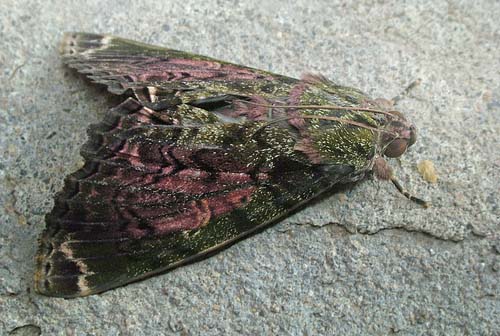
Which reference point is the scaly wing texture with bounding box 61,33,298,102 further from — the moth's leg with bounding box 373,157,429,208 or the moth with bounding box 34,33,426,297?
the moth's leg with bounding box 373,157,429,208

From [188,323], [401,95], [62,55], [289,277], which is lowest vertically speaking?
[188,323]

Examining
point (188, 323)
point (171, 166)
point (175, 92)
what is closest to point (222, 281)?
point (188, 323)

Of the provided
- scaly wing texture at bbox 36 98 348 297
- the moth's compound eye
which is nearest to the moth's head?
the moth's compound eye

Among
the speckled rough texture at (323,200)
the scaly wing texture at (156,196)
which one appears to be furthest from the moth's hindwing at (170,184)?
the speckled rough texture at (323,200)

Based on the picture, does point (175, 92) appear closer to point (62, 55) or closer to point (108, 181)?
Answer: point (108, 181)

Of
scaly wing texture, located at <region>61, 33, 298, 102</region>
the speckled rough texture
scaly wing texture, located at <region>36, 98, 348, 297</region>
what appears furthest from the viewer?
scaly wing texture, located at <region>61, 33, 298, 102</region>

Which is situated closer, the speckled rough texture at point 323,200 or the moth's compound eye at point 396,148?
the speckled rough texture at point 323,200

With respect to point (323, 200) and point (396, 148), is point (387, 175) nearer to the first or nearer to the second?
point (396, 148)

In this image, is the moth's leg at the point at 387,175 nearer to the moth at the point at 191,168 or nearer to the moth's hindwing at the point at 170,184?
the moth at the point at 191,168
